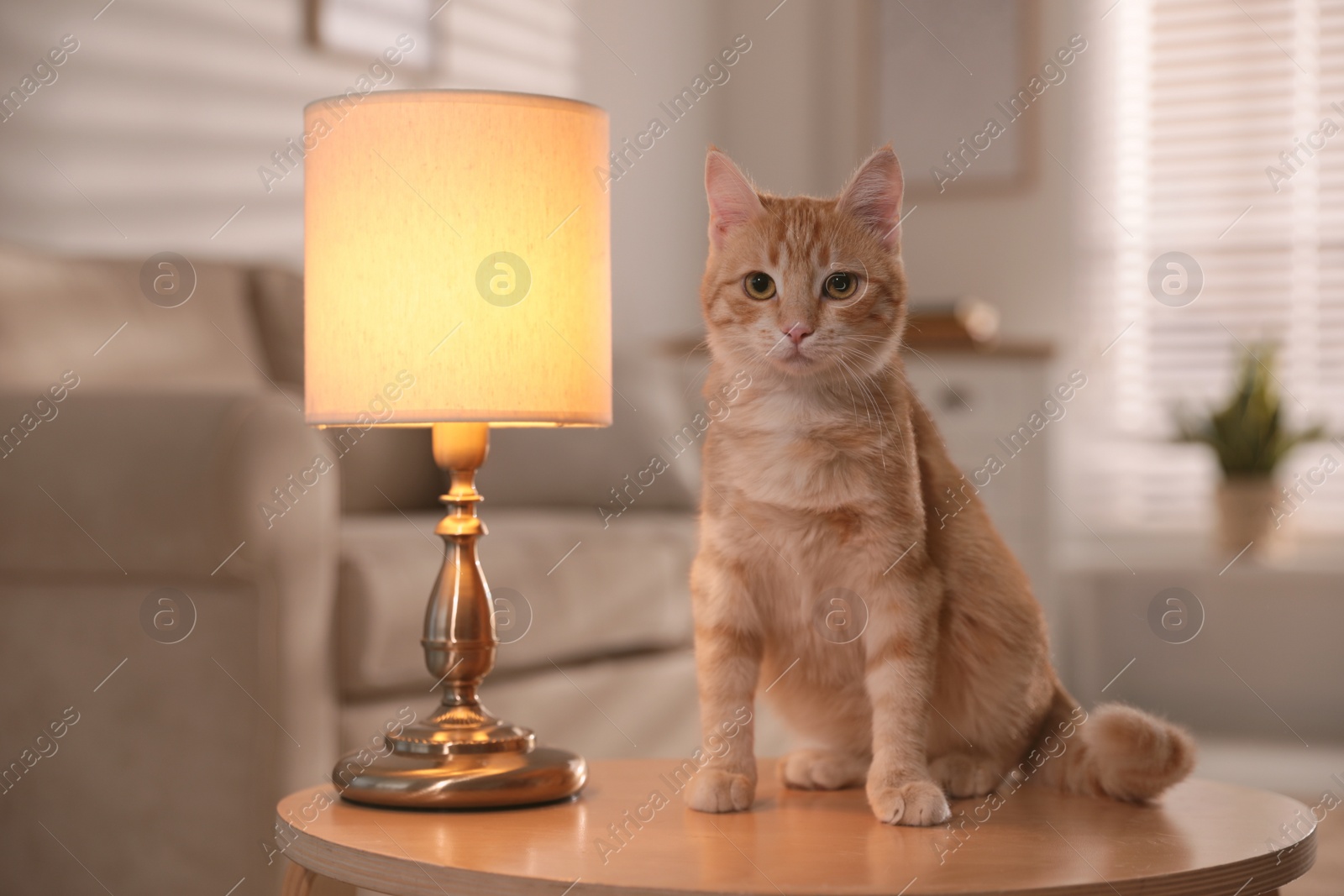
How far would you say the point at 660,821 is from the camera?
94 centimetres

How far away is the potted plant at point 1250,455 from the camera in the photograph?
10.5ft

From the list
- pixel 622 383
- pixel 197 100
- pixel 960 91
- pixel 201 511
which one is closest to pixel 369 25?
pixel 197 100

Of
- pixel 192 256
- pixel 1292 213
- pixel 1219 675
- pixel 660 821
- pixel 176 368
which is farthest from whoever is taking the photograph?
pixel 1292 213

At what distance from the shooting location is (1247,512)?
321 cm

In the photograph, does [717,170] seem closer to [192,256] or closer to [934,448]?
[934,448]

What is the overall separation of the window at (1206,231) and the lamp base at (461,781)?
2.90 metres

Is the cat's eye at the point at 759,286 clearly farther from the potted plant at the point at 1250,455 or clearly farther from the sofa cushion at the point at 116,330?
the potted plant at the point at 1250,455

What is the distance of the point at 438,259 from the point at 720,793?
0.46m

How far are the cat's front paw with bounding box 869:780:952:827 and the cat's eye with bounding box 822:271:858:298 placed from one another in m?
0.37

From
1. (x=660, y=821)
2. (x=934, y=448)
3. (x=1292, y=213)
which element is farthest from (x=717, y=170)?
(x=1292, y=213)

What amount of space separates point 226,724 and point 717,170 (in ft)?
2.96

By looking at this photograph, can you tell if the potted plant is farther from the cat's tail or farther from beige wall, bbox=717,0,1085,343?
Result: the cat's tail

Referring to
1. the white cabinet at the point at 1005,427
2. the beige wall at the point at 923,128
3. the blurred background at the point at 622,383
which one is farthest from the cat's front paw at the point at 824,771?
the beige wall at the point at 923,128

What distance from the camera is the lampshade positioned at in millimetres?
1021
